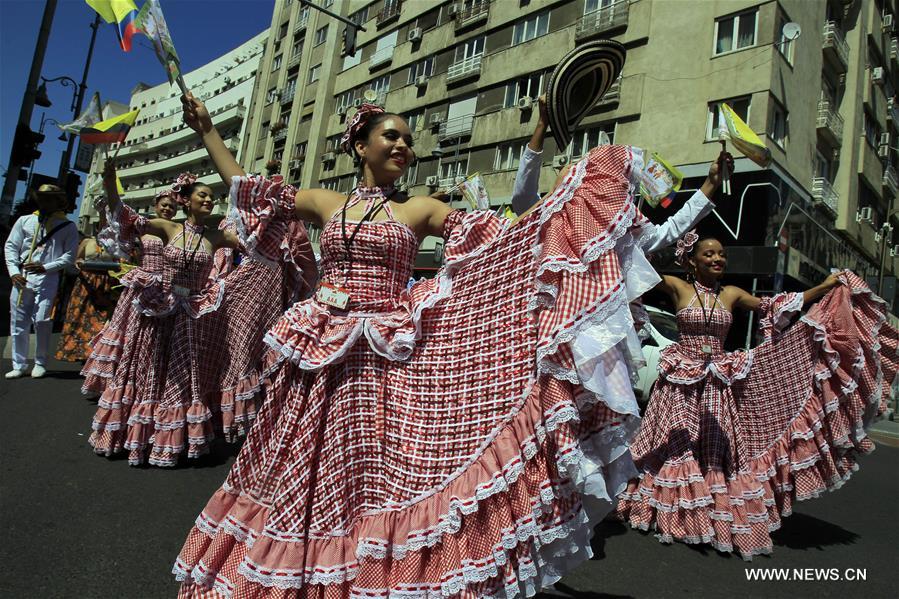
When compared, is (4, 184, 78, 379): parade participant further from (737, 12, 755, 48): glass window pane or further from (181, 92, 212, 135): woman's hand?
(737, 12, 755, 48): glass window pane

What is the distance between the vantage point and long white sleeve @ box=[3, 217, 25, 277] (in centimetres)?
698

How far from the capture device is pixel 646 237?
2295 mm

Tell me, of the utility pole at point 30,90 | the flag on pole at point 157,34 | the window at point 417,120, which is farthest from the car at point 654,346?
→ the window at point 417,120

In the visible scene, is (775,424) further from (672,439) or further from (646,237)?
(646,237)

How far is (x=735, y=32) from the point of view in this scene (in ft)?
60.6

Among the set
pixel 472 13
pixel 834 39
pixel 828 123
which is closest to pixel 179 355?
pixel 828 123

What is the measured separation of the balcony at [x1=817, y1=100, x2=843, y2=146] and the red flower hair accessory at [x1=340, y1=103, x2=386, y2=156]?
24.1m

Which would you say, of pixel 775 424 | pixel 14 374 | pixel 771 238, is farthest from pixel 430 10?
pixel 775 424

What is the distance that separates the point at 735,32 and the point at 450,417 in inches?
809

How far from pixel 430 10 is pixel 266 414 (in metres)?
32.2

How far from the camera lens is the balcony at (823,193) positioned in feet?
70.8

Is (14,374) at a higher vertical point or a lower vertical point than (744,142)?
lower

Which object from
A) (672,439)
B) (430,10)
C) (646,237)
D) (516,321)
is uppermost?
(430,10)

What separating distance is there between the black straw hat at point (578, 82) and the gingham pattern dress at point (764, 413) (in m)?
2.71
